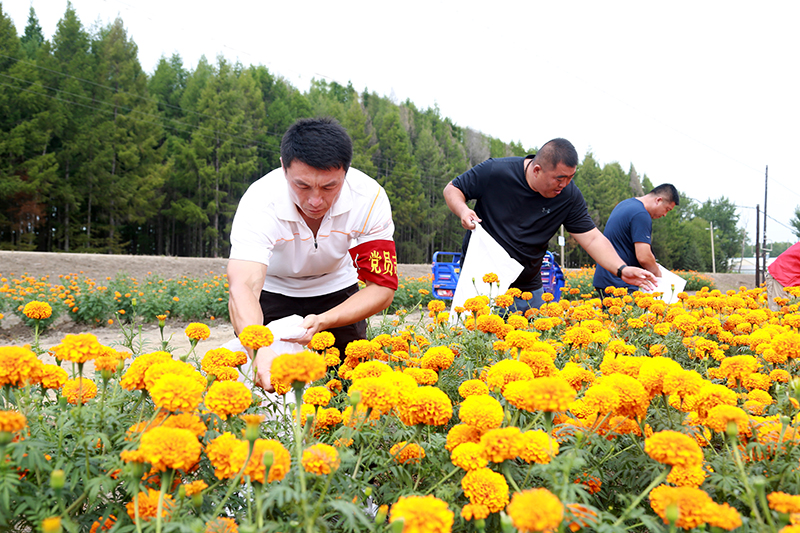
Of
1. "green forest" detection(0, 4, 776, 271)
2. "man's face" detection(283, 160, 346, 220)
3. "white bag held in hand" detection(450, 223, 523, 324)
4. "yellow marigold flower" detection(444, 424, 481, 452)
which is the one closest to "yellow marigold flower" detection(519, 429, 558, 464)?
"yellow marigold flower" detection(444, 424, 481, 452)

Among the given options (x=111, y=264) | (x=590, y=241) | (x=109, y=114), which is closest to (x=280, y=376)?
(x=590, y=241)

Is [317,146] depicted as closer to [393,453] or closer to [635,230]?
[393,453]

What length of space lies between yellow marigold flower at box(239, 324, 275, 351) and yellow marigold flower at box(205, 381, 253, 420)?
0.27m

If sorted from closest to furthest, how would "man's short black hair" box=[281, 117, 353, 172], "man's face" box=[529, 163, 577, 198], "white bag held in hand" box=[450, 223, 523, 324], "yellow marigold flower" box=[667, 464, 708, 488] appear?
"yellow marigold flower" box=[667, 464, 708, 488], "man's short black hair" box=[281, 117, 353, 172], "man's face" box=[529, 163, 577, 198], "white bag held in hand" box=[450, 223, 523, 324]

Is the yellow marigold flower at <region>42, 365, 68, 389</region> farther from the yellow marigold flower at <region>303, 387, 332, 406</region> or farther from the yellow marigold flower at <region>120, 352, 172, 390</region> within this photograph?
the yellow marigold flower at <region>303, 387, 332, 406</region>

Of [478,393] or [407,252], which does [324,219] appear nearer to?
[478,393]

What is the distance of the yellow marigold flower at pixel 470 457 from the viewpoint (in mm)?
848

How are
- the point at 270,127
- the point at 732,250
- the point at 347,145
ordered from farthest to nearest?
1. the point at 732,250
2. the point at 270,127
3. the point at 347,145

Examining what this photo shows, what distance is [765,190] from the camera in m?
28.0

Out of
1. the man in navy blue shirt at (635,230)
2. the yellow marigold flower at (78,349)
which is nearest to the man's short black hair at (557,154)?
the man in navy blue shirt at (635,230)

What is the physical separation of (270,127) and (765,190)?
32.8m

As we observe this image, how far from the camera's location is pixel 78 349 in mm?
1029

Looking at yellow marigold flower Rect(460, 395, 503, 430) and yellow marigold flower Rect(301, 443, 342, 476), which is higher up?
yellow marigold flower Rect(460, 395, 503, 430)

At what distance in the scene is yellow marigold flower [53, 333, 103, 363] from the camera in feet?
3.31
